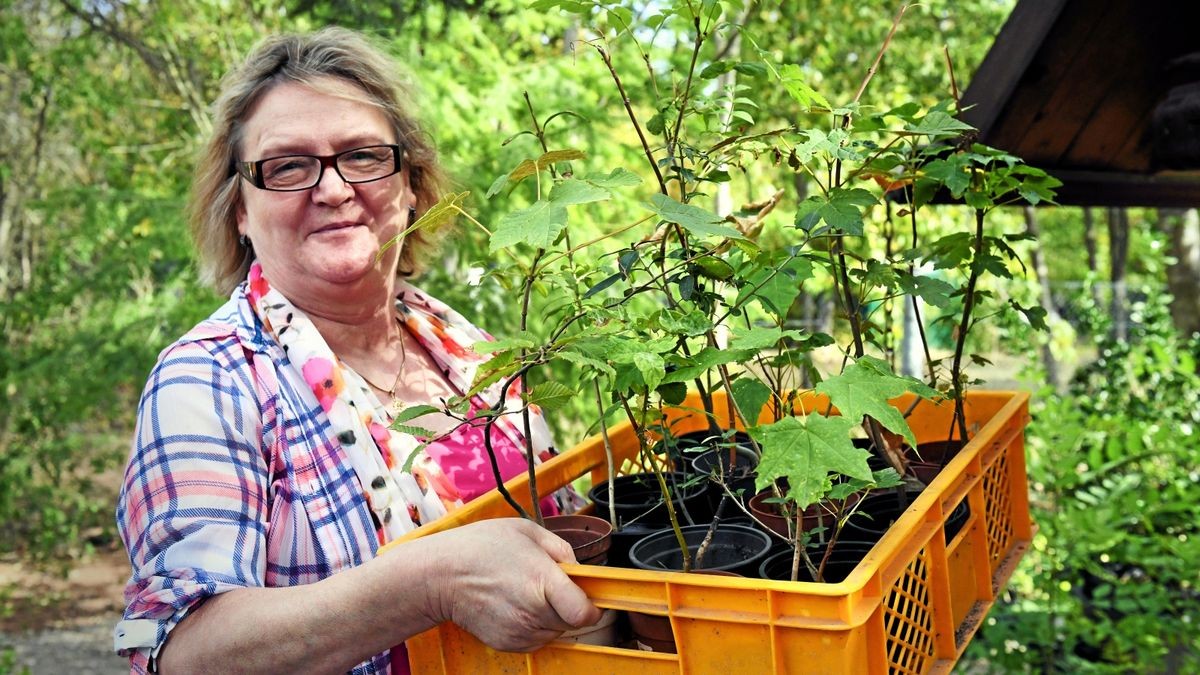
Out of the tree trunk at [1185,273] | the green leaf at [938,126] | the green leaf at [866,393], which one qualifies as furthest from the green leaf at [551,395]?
the tree trunk at [1185,273]

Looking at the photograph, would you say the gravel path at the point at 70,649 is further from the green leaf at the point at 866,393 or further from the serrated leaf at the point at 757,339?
the green leaf at the point at 866,393

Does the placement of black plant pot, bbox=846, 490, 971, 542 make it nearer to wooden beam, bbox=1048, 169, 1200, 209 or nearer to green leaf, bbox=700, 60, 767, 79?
green leaf, bbox=700, 60, 767, 79

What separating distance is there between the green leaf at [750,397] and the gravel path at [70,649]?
615 cm

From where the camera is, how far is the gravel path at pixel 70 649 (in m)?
6.69

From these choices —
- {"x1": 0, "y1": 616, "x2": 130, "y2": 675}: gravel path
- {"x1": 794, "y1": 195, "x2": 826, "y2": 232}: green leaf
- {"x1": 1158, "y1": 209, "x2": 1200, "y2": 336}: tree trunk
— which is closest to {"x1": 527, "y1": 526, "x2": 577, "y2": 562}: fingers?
{"x1": 794, "y1": 195, "x2": 826, "y2": 232}: green leaf

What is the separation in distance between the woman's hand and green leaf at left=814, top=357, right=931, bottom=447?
353 mm

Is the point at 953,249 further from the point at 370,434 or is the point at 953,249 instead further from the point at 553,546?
the point at 370,434

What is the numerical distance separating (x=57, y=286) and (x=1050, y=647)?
5.86 m

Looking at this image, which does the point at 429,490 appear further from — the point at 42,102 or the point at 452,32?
the point at 42,102

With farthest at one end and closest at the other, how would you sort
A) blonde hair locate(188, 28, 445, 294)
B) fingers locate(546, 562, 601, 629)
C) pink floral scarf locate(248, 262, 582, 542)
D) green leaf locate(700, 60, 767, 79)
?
blonde hair locate(188, 28, 445, 294)
pink floral scarf locate(248, 262, 582, 542)
green leaf locate(700, 60, 767, 79)
fingers locate(546, 562, 601, 629)

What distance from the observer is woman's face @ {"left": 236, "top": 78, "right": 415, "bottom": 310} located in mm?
1952

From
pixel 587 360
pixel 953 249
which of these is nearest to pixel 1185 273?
pixel 953 249

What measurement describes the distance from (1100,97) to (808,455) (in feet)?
6.54

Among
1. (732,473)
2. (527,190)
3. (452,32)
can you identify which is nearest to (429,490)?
(732,473)
